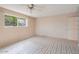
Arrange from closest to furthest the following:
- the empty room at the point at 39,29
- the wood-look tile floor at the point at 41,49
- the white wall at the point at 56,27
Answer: the wood-look tile floor at the point at 41,49 → the empty room at the point at 39,29 → the white wall at the point at 56,27

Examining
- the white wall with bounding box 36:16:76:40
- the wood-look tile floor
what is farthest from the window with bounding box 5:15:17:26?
the white wall with bounding box 36:16:76:40

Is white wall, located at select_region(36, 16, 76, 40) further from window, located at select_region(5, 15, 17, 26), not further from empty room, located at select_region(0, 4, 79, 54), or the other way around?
window, located at select_region(5, 15, 17, 26)

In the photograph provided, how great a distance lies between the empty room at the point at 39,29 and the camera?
4.26 meters

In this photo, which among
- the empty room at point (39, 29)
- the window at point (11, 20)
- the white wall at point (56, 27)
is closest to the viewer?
the empty room at point (39, 29)

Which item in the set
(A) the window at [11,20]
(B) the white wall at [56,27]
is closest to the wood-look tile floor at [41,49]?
(A) the window at [11,20]

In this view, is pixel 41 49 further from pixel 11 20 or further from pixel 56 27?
pixel 56 27

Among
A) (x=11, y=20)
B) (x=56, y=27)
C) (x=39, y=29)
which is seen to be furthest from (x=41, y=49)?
(x=39, y=29)

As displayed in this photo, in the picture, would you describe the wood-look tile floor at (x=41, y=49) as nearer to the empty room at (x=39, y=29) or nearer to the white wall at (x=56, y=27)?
the empty room at (x=39, y=29)

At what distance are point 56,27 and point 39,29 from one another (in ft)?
6.44

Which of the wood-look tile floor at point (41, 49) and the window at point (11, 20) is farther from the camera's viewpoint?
the window at point (11, 20)

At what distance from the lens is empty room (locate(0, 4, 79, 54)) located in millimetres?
4258

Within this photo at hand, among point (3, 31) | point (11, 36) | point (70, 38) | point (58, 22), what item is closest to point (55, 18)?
point (58, 22)

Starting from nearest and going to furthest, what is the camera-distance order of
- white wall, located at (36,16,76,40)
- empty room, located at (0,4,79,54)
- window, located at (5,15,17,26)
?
empty room, located at (0,4,79,54) < window, located at (5,15,17,26) < white wall, located at (36,16,76,40)
